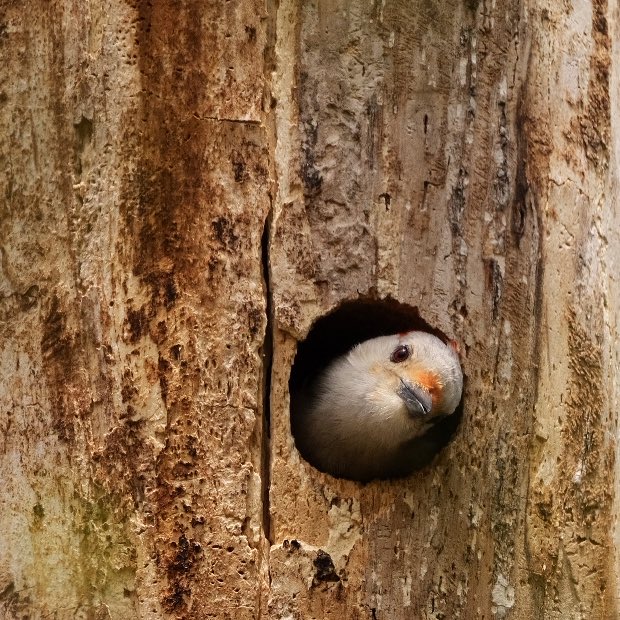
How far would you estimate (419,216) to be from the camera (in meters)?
3.92

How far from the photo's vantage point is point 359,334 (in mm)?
5090

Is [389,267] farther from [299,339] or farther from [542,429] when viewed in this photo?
[542,429]

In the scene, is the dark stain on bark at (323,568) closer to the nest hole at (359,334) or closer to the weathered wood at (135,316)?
the weathered wood at (135,316)

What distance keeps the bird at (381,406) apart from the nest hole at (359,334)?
32mm

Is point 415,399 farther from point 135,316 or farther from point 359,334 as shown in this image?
point 135,316

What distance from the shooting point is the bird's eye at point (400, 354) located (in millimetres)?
4398

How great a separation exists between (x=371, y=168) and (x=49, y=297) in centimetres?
127

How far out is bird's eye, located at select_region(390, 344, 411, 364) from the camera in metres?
4.40

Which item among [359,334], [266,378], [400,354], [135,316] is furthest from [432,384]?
[135,316]

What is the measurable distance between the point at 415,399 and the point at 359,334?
0.88 meters

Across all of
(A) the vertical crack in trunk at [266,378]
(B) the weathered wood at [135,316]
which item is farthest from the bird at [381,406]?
(B) the weathered wood at [135,316]

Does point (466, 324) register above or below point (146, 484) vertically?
above

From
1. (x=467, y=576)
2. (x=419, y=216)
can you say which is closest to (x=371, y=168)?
(x=419, y=216)

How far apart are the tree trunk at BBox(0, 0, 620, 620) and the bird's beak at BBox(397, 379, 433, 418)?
0.93 feet
